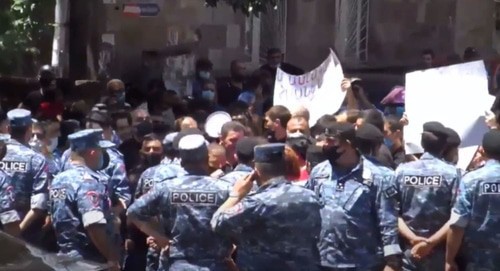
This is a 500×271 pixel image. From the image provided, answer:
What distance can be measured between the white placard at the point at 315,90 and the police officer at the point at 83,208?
8.22ft

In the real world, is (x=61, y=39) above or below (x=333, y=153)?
above

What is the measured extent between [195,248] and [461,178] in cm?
194

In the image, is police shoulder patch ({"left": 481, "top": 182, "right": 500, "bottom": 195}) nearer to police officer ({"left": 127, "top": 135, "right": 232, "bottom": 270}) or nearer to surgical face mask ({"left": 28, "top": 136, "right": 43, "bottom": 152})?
police officer ({"left": 127, "top": 135, "right": 232, "bottom": 270})

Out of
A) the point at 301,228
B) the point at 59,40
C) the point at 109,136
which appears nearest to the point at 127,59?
the point at 59,40

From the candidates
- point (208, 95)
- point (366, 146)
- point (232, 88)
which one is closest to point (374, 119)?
point (366, 146)

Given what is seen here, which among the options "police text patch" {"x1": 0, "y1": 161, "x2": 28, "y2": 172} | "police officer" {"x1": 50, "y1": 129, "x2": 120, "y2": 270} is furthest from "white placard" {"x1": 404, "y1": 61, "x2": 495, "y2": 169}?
"police text patch" {"x1": 0, "y1": 161, "x2": 28, "y2": 172}

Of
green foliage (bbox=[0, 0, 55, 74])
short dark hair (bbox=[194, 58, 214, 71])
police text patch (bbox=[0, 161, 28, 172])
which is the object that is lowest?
police text patch (bbox=[0, 161, 28, 172])

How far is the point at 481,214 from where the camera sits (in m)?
8.88

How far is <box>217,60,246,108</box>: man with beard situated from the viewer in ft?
48.5

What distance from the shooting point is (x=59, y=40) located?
1530 centimetres

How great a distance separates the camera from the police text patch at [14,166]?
33.5 feet

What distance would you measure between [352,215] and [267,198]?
1.02 m

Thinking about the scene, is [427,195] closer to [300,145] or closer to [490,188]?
[490,188]

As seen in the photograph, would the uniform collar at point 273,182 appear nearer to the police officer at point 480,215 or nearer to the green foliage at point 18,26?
the police officer at point 480,215
